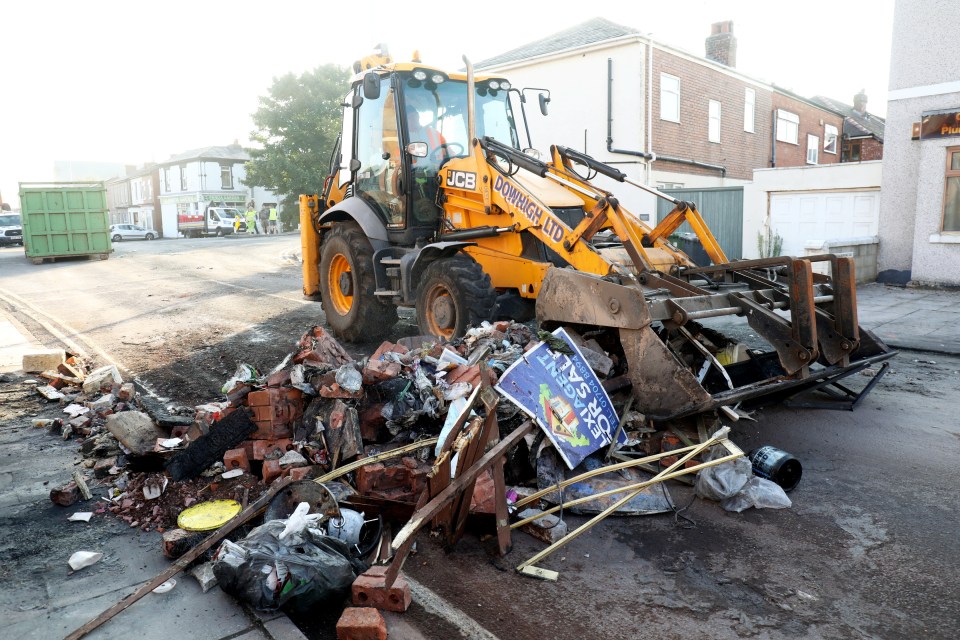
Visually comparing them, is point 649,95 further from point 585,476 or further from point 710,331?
point 585,476

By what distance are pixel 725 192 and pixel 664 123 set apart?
11.3ft

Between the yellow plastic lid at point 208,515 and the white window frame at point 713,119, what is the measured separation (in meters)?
21.4

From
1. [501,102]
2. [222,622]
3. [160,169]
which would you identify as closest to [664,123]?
[501,102]

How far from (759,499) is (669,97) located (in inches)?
724

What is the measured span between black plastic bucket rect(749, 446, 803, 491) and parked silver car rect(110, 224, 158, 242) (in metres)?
40.6

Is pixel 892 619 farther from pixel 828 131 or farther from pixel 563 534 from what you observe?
pixel 828 131

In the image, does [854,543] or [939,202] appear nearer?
[854,543]

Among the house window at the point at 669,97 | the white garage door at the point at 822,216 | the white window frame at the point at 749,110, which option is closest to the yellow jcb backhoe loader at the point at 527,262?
the white garage door at the point at 822,216

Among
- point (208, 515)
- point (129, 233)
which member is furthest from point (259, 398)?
point (129, 233)

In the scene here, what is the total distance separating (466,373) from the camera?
5199mm

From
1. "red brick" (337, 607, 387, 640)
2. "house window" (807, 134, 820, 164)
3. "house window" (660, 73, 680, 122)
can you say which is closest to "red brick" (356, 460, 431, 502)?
"red brick" (337, 607, 387, 640)

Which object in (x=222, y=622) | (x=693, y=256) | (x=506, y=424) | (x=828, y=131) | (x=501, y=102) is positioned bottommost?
(x=222, y=622)

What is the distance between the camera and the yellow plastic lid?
4.04 m

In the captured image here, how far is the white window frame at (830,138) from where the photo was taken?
98.8 ft
